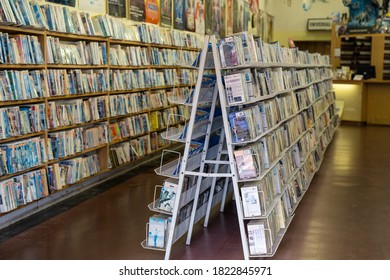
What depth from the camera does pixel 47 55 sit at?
596 centimetres

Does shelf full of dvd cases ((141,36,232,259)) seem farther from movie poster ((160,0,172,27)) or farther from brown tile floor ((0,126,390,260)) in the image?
movie poster ((160,0,172,27))

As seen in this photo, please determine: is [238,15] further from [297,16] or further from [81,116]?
[81,116]

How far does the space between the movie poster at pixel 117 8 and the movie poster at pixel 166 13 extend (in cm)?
157

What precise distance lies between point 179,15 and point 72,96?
15.9 ft

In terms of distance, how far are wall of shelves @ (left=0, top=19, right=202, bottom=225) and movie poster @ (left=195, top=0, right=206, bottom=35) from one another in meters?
2.55

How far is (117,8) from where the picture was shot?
816 centimetres

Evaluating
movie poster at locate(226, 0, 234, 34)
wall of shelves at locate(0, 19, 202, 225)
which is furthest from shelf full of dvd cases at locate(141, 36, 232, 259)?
movie poster at locate(226, 0, 234, 34)

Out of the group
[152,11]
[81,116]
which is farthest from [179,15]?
[81,116]

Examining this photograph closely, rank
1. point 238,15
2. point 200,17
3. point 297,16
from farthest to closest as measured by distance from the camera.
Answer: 1. point 297,16
2. point 238,15
3. point 200,17

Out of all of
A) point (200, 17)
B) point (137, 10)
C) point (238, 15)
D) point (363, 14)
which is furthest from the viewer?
point (238, 15)

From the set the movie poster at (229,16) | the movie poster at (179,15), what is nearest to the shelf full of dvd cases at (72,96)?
the movie poster at (179,15)

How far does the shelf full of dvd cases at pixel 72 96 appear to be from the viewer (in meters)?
5.41
